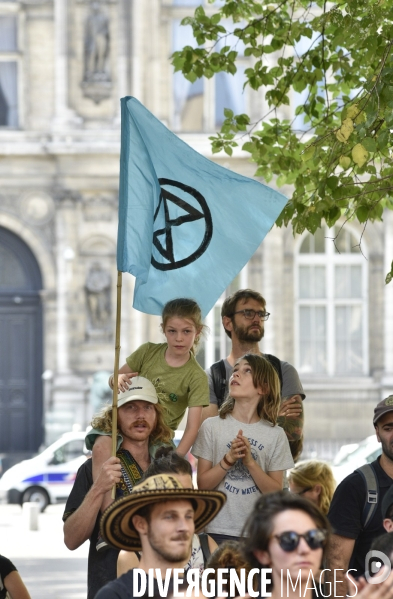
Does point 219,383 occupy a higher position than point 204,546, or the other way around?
point 219,383

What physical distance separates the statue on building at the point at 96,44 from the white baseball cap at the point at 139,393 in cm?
2237

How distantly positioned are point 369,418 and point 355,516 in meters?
22.1

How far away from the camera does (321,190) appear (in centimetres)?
757

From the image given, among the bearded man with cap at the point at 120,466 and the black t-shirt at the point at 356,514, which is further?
the black t-shirt at the point at 356,514

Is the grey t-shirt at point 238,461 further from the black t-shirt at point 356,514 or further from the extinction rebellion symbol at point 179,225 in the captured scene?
the extinction rebellion symbol at point 179,225

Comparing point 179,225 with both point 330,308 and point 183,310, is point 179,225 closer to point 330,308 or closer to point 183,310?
point 183,310

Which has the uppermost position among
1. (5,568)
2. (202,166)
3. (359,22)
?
(359,22)

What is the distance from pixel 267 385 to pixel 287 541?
2.47 meters

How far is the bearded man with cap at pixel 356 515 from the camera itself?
5.47 meters

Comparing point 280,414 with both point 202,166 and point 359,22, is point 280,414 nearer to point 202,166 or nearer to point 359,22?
point 202,166

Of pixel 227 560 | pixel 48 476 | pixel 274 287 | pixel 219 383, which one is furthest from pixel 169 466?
pixel 274 287

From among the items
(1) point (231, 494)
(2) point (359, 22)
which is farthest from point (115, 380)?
(2) point (359, 22)

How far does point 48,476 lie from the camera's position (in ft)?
65.5

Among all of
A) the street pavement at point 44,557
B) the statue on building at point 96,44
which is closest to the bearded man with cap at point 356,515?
the street pavement at point 44,557
